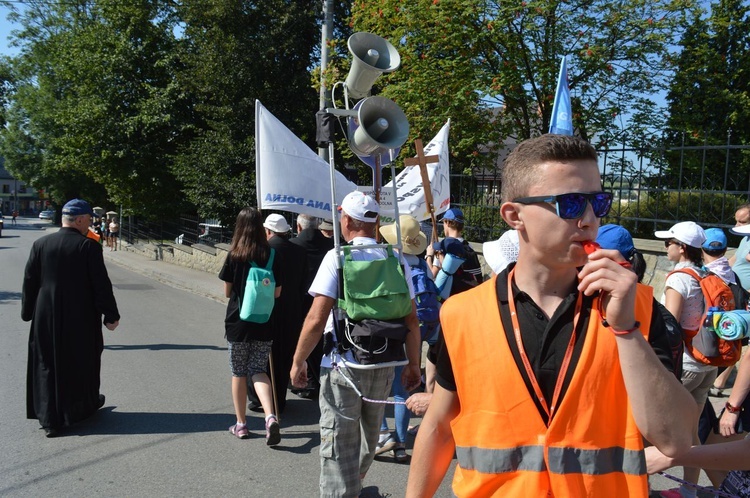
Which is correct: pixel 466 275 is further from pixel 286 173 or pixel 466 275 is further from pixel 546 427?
pixel 546 427

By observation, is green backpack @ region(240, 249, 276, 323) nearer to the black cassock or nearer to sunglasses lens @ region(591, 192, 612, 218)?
the black cassock

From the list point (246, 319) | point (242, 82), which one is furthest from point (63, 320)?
point (242, 82)

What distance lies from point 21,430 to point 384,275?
3.64 meters

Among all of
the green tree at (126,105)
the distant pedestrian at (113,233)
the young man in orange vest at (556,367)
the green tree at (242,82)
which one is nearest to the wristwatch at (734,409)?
the young man in orange vest at (556,367)

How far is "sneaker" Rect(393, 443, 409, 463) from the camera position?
4934 millimetres

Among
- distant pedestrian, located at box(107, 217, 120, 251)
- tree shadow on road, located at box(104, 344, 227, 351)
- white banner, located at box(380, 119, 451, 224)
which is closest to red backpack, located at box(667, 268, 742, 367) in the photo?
white banner, located at box(380, 119, 451, 224)

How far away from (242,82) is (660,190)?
38.2 feet

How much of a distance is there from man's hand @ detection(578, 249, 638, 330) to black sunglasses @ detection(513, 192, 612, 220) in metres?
0.18

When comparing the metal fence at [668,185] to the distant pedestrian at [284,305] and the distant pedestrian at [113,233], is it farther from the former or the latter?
the distant pedestrian at [113,233]

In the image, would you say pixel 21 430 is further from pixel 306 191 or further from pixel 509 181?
pixel 509 181

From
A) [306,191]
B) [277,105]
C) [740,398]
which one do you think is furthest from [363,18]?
[740,398]

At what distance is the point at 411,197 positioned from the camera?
7133 mm

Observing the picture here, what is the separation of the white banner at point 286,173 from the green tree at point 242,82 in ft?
34.9

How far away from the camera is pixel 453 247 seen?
17.7 ft
